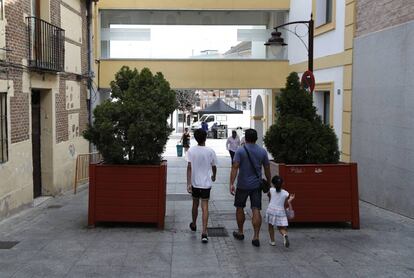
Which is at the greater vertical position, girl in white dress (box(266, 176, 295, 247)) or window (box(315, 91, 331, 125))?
window (box(315, 91, 331, 125))

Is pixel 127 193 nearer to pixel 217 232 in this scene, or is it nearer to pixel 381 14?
pixel 217 232

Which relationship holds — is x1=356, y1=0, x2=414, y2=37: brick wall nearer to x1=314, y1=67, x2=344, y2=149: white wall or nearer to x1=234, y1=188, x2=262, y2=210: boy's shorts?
x1=314, y1=67, x2=344, y2=149: white wall

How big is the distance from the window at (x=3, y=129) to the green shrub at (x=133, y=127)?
2.09 meters

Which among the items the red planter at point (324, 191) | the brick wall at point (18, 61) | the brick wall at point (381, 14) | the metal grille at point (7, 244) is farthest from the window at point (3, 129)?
the brick wall at point (381, 14)

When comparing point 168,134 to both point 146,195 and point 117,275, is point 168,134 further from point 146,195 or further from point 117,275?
point 117,275

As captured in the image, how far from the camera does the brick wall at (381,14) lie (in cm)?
1000

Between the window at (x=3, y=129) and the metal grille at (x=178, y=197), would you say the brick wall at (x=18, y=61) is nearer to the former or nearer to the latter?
the window at (x=3, y=129)

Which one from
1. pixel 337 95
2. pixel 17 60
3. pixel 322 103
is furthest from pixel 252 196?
pixel 322 103

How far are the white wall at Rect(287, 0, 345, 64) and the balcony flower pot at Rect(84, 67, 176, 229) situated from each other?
6737 mm

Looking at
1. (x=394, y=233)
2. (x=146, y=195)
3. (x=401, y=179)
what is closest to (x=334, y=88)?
(x=401, y=179)

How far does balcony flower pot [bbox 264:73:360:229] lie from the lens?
340 inches

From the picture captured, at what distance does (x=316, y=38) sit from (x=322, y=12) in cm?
76

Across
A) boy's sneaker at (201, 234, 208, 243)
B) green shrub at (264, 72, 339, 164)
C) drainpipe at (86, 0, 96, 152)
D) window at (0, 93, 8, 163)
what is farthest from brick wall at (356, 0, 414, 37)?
drainpipe at (86, 0, 96, 152)

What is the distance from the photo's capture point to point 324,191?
869 cm
